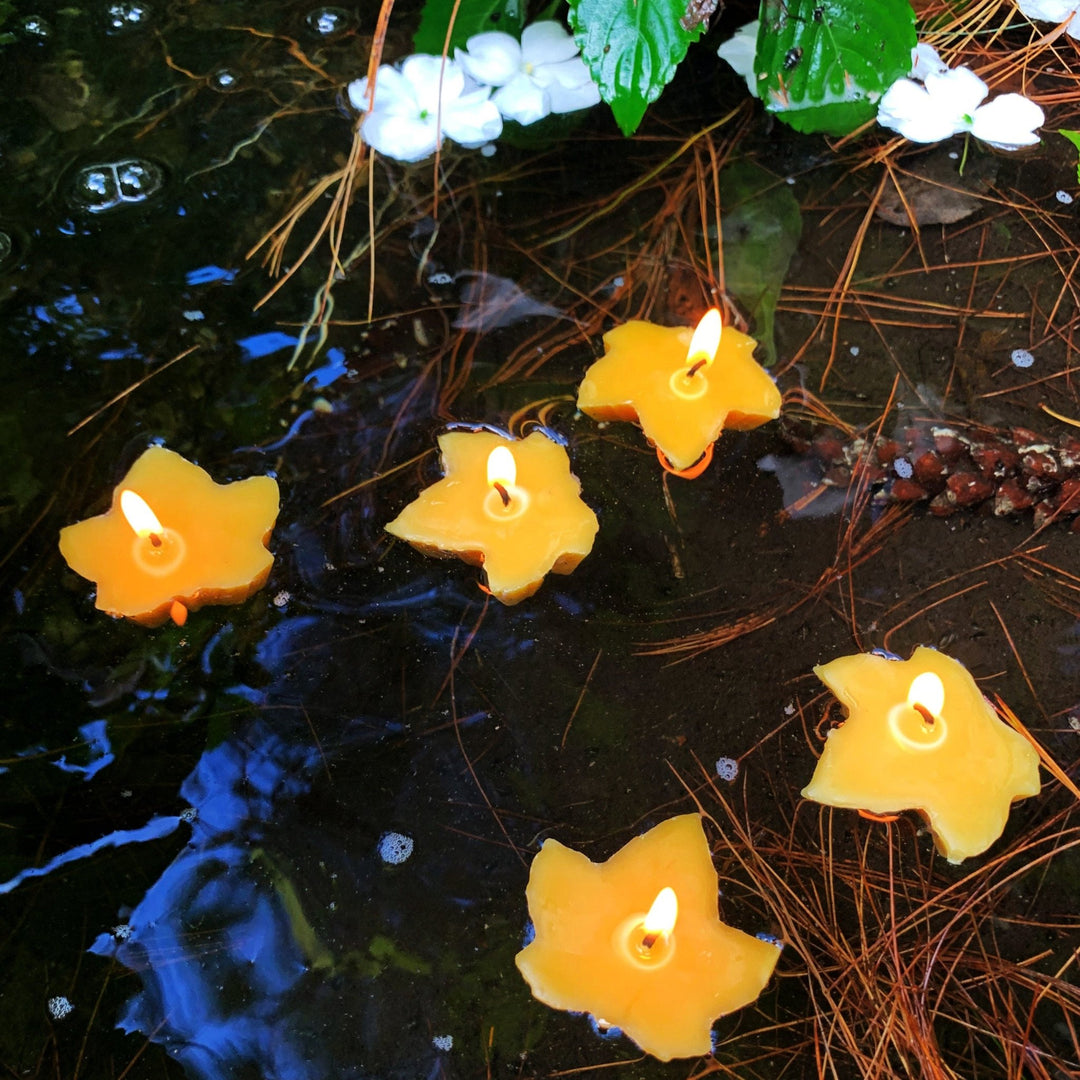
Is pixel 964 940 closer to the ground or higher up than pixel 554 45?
closer to the ground

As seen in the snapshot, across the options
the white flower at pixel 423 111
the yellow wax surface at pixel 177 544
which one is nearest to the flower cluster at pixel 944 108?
the white flower at pixel 423 111

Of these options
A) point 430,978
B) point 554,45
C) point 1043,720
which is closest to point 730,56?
point 554,45

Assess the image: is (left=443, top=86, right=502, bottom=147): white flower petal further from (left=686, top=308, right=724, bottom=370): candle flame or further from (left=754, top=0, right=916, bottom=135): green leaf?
(left=686, top=308, right=724, bottom=370): candle flame

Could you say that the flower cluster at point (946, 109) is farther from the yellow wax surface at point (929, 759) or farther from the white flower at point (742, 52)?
the yellow wax surface at point (929, 759)

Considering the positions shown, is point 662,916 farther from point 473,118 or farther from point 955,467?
point 473,118

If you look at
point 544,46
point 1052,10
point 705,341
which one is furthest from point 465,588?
point 1052,10

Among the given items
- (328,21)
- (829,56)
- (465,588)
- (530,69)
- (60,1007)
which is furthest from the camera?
(328,21)

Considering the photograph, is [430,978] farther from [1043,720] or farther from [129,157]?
[129,157]
